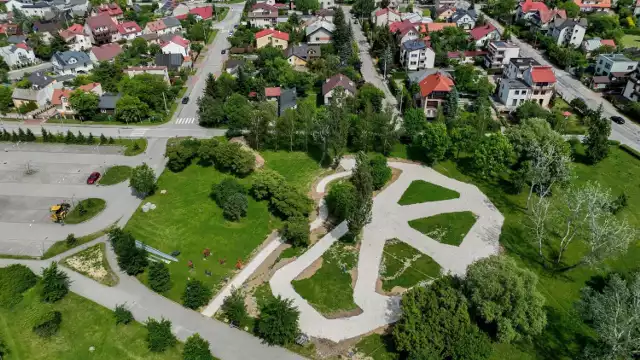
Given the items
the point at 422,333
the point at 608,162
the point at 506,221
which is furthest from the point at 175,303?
the point at 608,162

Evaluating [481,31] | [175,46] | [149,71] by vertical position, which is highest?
[481,31]

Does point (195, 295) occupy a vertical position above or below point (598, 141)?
below

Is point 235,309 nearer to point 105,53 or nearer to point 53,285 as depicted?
point 53,285

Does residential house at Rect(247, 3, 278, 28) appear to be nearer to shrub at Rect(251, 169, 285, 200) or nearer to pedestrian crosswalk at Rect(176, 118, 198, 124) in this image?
pedestrian crosswalk at Rect(176, 118, 198, 124)

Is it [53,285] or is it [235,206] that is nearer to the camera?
[53,285]

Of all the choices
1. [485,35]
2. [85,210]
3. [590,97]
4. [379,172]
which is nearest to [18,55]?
[85,210]

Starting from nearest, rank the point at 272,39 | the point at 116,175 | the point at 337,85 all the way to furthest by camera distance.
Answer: the point at 116,175 → the point at 337,85 → the point at 272,39

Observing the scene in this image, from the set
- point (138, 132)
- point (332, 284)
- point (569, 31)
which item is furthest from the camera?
point (569, 31)

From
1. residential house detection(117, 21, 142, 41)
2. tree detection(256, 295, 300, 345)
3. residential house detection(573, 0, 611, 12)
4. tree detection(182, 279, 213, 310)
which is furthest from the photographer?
residential house detection(573, 0, 611, 12)

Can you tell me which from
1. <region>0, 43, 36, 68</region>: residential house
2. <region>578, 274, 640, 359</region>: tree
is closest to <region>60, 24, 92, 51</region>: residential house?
<region>0, 43, 36, 68</region>: residential house
